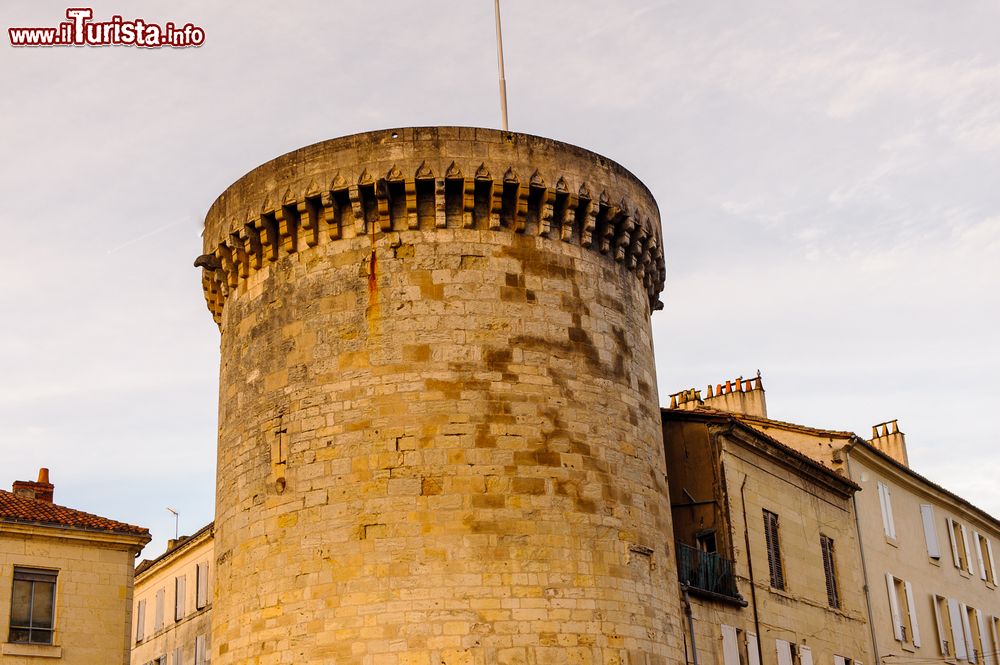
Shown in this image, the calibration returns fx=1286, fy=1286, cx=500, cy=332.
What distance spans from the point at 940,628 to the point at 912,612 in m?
2.01

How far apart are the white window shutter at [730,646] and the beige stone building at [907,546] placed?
602 centimetres

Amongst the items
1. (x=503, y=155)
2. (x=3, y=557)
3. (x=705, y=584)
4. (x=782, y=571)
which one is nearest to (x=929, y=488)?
(x=782, y=571)

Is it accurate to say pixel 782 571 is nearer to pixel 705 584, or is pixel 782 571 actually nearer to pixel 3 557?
pixel 705 584

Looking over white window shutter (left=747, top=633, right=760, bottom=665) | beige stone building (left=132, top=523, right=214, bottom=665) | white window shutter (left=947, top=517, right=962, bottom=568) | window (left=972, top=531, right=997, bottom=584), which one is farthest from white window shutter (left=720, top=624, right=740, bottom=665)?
window (left=972, top=531, right=997, bottom=584)

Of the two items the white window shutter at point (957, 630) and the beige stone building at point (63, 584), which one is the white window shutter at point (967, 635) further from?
the beige stone building at point (63, 584)

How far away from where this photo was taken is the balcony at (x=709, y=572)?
22.2 metres

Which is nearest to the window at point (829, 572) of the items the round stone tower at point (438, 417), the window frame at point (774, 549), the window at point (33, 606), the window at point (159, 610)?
the window frame at point (774, 549)

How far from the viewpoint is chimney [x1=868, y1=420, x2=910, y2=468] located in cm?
3694

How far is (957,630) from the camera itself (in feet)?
108

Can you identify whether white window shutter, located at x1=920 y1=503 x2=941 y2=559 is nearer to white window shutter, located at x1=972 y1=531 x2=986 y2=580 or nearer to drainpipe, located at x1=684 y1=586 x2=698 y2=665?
white window shutter, located at x1=972 y1=531 x2=986 y2=580

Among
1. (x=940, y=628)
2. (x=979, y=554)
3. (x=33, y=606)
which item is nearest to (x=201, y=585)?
(x=33, y=606)

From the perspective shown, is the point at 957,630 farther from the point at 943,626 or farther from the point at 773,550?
the point at 773,550

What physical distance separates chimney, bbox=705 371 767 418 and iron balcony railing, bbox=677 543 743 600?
1003 centimetres

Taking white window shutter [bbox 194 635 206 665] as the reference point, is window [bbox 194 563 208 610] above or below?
above
